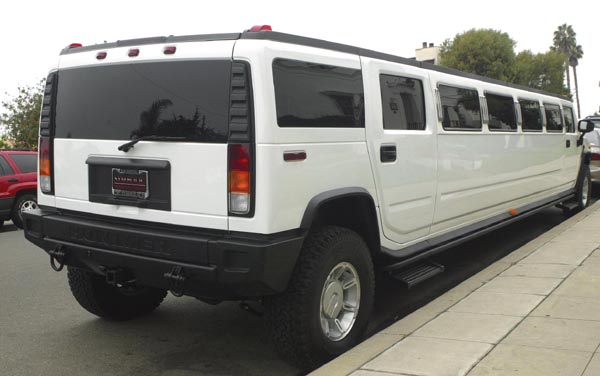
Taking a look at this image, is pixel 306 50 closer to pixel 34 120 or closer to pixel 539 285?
pixel 539 285

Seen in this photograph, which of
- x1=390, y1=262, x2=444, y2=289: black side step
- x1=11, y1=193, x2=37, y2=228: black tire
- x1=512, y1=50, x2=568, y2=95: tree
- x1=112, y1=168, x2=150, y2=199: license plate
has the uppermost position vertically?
x1=512, y1=50, x2=568, y2=95: tree

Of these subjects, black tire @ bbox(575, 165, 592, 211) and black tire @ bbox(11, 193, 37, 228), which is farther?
black tire @ bbox(11, 193, 37, 228)

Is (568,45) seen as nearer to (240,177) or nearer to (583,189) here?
(583,189)

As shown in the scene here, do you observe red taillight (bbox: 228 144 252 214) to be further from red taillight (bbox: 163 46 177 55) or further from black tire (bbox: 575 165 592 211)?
black tire (bbox: 575 165 592 211)

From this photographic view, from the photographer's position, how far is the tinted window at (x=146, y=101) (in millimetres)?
3453

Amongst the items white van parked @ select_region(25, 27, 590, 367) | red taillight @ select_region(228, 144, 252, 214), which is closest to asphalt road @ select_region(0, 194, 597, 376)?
white van parked @ select_region(25, 27, 590, 367)

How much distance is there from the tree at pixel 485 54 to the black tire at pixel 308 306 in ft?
152

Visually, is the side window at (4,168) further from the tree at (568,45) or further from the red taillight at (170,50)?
the tree at (568,45)

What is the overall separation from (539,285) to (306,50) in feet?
9.95

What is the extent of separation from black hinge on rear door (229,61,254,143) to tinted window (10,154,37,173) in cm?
968

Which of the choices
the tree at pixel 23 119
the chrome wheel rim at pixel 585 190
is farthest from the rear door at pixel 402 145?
the tree at pixel 23 119

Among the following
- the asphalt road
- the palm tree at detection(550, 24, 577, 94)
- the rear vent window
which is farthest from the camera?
the palm tree at detection(550, 24, 577, 94)

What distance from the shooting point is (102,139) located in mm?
3910

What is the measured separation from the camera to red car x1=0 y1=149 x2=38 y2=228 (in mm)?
11141
